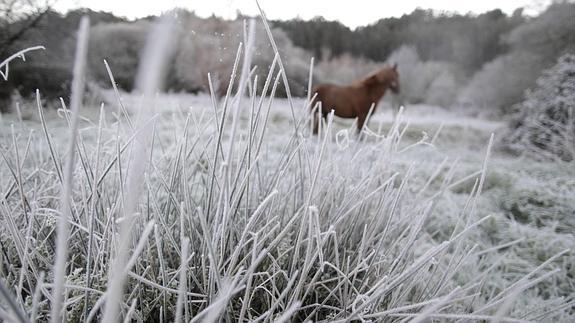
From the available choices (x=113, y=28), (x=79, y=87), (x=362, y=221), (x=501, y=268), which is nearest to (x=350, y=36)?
(x=113, y=28)

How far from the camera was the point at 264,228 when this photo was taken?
34cm

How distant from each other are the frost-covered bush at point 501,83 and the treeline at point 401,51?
1 centimetres

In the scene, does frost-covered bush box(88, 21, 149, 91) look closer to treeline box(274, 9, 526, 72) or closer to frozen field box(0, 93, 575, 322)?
frozen field box(0, 93, 575, 322)

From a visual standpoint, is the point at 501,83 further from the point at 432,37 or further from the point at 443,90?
the point at 432,37

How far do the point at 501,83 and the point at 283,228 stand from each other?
520 cm

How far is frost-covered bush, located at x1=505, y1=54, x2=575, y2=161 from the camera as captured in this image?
2889mm

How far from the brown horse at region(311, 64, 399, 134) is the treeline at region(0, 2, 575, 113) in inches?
13.6

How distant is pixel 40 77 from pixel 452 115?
5.11 m

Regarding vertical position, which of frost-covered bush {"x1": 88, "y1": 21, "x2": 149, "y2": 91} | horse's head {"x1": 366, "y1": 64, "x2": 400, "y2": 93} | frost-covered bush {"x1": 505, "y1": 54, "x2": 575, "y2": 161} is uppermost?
frost-covered bush {"x1": 88, "y1": 21, "x2": 149, "y2": 91}

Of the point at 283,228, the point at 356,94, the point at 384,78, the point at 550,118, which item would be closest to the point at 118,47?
the point at 356,94

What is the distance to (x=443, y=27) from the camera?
541 cm

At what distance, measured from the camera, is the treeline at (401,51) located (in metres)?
2.57

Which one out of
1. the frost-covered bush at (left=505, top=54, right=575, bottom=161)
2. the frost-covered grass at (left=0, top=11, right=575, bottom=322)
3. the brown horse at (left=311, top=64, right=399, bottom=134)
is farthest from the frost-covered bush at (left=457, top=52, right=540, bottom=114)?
the frost-covered grass at (left=0, top=11, right=575, bottom=322)

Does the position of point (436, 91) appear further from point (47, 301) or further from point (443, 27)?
point (47, 301)
